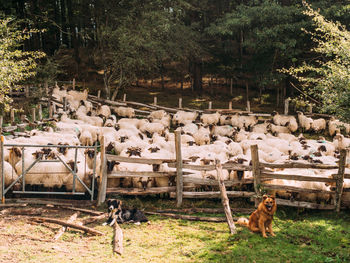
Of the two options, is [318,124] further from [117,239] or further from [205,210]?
[117,239]

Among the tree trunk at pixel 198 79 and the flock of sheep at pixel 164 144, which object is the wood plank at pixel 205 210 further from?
the tree trunk at pixel 198 79

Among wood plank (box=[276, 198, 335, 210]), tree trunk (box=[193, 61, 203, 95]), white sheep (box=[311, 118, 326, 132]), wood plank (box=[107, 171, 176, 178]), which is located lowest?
wood plank (box=[276, 198, 335, 210])

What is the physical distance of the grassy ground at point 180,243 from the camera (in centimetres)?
681

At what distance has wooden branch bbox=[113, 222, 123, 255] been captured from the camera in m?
7.01

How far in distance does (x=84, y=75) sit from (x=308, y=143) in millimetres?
28362

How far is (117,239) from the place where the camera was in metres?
7.43

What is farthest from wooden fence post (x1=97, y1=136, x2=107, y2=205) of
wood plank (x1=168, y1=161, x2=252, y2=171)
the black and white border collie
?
wood plank (x1=168, y1=161, x2=252, y2=171)

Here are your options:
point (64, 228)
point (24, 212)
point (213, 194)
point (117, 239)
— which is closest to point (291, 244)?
point (213, 194)

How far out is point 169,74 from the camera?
36.8 metres

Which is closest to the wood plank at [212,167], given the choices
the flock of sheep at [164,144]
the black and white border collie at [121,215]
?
the flock of sheep at [164,144]

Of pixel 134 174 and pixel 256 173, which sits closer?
pixel 256 173

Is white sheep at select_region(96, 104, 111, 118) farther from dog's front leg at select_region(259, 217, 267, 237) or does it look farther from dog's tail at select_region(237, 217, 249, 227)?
dog's front leg at select_region(259, 217, 267, 237)

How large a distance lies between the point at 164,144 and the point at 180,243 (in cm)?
739

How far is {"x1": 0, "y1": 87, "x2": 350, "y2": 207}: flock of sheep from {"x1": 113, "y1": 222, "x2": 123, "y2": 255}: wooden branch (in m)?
2.26
